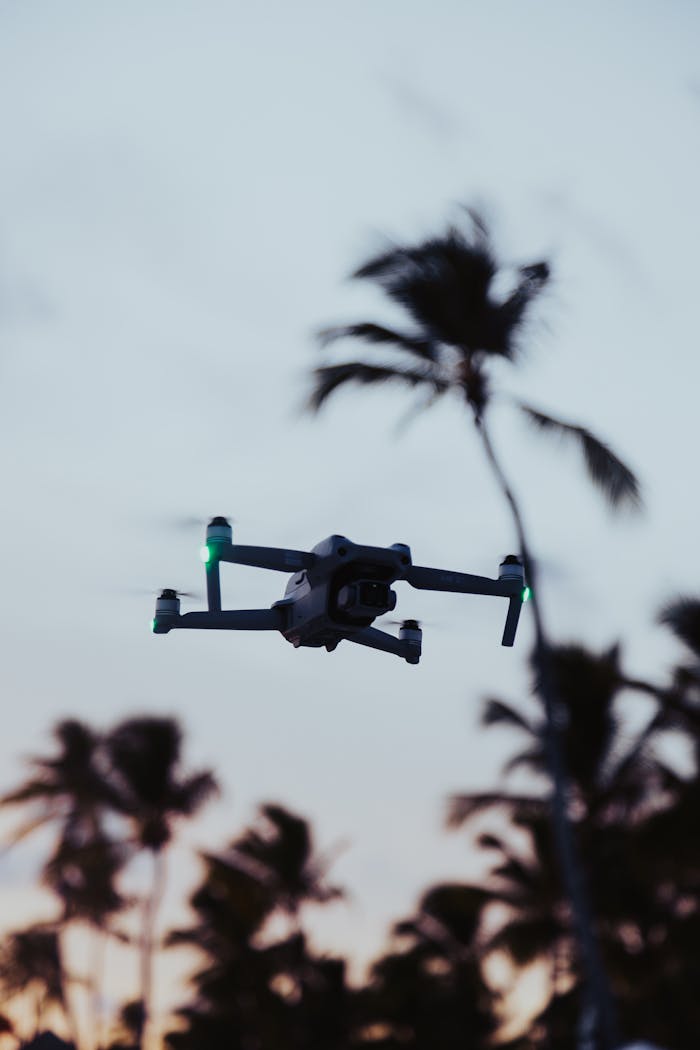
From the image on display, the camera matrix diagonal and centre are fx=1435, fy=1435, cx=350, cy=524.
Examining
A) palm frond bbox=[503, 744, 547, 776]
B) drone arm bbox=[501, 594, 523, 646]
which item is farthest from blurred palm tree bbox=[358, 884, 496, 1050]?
drone arm bbox=[501, 594, 523, 646]

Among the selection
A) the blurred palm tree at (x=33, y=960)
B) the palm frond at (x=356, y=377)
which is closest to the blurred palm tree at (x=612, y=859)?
the palm frond at (x=356, y=377)

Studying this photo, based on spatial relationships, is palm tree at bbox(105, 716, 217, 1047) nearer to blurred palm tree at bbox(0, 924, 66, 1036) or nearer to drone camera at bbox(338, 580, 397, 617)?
blurred palm tree at bbox(0, 924, 66, 1036)

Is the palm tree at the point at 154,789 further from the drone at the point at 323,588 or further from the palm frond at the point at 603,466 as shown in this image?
the drone at the point at 323,588

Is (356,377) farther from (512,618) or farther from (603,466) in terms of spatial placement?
(512,618)

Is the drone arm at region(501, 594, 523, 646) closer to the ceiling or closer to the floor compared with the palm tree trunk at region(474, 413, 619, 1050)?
closer to the floor

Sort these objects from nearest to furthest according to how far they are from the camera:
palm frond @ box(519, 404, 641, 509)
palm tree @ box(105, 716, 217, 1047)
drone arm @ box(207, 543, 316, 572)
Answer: drone arm @ box(207, 543, 316, 572), palm frond @ box(519, 404, 641, 509), palm tree @ box(105, 716, 217, 1047)
